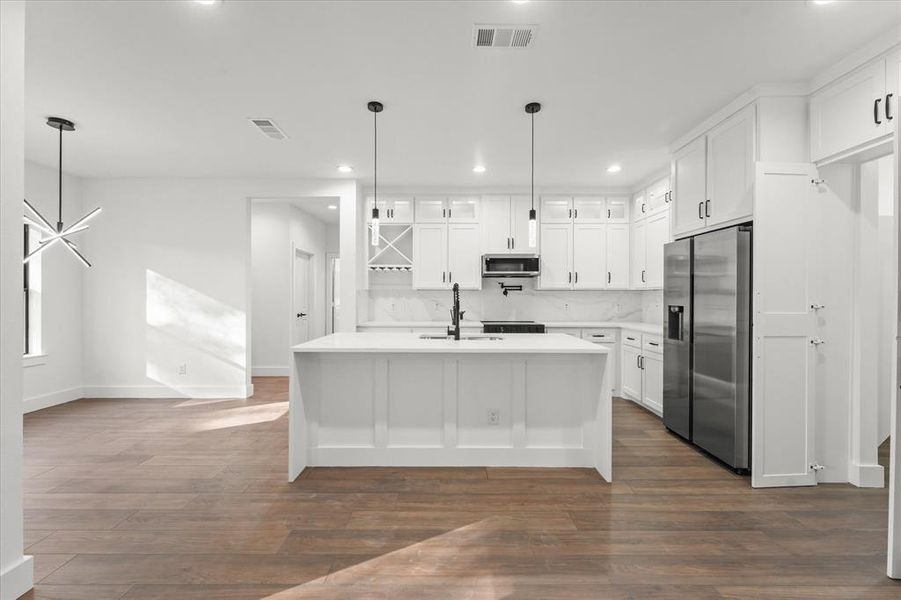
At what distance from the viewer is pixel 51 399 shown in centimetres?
505

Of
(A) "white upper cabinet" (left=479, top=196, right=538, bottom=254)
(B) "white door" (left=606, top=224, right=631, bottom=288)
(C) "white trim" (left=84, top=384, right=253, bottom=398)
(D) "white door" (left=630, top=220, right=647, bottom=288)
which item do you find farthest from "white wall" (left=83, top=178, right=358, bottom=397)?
(D) "white door" (left=630, top=220, right=647, bottom=288)

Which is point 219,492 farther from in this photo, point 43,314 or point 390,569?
point 43,314

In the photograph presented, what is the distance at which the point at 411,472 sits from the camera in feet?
10.5

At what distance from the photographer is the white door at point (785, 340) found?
296 centimetres

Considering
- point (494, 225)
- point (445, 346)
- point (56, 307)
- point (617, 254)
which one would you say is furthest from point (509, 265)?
point (56, 307)

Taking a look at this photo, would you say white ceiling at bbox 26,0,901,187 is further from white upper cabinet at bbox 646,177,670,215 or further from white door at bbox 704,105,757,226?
white upper cabinet at bbox 646,177,670,215

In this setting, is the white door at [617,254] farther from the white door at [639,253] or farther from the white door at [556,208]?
the white door at [556,208]

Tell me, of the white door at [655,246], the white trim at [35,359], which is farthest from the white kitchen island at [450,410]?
the white trim at [35,359]

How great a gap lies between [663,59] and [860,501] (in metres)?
2.91

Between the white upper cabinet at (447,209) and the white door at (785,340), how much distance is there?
345 cm

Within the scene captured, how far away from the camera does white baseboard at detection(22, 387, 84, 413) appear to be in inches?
188

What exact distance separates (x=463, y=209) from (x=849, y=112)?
3.89 meters

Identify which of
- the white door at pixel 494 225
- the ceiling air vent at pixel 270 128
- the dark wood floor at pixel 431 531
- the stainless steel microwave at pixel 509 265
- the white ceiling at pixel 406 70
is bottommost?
the dark wood floor at pixel 431 531

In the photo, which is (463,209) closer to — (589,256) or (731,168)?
(589,256)
